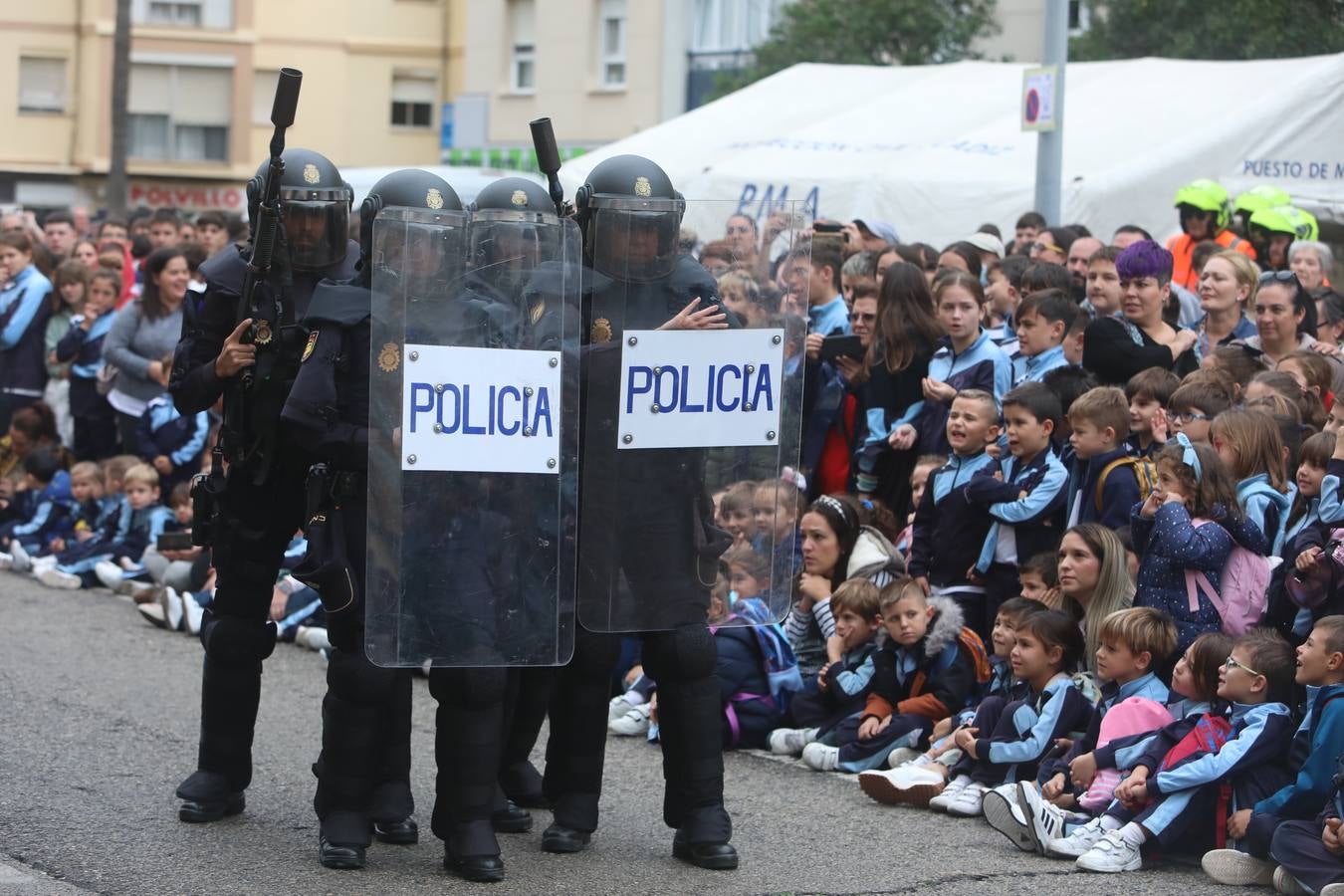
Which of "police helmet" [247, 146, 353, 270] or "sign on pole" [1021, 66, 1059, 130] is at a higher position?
"sign on pole" [1021, 66, 1059, 130]

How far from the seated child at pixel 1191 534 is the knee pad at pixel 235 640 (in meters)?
2.82

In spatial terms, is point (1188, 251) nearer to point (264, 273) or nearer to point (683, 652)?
point (683, 652)

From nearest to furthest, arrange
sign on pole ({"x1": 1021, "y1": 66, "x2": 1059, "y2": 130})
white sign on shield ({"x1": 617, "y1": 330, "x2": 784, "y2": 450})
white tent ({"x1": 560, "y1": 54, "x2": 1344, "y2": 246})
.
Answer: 1. white sign on shield ({"x1": 617, "y1": 330, "x2": 784, "y2": 450})
2. sign on pole ({"x1": 1021, "y1": 66, "x2": 1059, "y2": 130})
3. white tent ({"x1": 560, "y1": 54, "x2": 1344, "y2": 246})

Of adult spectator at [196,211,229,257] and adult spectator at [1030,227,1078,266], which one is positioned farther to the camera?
adult spectator at [196,211,229,257]

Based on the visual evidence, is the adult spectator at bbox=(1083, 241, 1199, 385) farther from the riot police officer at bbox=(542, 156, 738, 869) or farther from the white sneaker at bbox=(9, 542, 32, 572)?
the white sneaker at bbox=(9, 542, 32, 572)

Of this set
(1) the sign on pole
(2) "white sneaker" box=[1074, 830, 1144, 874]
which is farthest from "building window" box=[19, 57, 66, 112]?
(2) "white sneaker" box=[1074, 830, 1144, 874]

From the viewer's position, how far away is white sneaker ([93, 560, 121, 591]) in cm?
1093

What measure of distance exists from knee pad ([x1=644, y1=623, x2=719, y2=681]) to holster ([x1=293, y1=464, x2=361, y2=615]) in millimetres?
867

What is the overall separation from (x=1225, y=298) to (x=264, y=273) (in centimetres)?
411

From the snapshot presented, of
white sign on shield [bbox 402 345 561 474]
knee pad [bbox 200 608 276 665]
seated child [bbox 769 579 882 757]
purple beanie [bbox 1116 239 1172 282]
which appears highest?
purple beanie [bbox 1116 239 1172 282]

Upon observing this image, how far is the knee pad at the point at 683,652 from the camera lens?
5746 millimetres

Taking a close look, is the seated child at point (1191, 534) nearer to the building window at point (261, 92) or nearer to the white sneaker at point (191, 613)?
the white sneaker at point (191, 613)

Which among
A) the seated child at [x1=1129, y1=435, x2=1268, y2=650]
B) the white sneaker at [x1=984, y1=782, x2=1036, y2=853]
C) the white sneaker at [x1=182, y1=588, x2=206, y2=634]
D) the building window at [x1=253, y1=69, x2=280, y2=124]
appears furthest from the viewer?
the building window at [x1=253, y1=69, x2=280, y2=124]

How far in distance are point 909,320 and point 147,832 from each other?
158 inches
